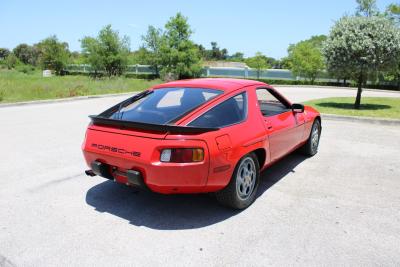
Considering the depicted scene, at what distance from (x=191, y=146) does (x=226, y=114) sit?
0.77 m

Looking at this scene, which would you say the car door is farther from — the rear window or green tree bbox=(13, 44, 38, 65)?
green tree bbox=(13, 44, 38, 65)

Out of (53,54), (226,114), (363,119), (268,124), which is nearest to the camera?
(226,114)

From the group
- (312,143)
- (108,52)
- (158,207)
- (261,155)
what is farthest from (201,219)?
(108,52)

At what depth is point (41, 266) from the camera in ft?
9.48

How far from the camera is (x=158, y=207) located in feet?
13.5

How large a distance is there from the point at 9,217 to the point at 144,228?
5.03 ft

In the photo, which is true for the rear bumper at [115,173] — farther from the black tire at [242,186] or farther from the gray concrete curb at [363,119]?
the gray concrete curb at [363,119]

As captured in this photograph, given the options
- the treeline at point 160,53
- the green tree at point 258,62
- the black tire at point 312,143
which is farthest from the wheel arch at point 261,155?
the green tree at point 258,62

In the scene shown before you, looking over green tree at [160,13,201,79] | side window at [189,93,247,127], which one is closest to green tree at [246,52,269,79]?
green tree at [160,13,201,79]

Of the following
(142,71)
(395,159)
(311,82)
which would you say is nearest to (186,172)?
(395,159)

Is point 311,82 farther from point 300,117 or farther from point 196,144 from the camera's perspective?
point 196,144

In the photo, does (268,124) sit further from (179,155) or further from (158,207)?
(158,207)

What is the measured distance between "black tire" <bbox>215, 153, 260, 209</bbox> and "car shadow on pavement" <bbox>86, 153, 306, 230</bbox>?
0.15 meters

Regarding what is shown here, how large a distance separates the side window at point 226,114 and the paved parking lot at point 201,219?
1048mm
